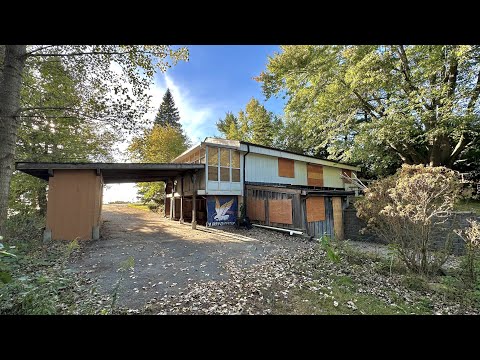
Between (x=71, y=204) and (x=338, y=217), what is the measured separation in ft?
43.0

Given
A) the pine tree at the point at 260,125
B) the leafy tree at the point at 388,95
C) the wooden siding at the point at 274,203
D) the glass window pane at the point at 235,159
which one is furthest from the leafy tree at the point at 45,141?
the pine tree at the point at 260,125

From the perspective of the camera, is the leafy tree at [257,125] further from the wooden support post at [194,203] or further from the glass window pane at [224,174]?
the wooden support post at [194,203]

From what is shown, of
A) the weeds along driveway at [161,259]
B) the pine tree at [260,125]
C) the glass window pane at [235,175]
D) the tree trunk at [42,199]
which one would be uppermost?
the pine tree at [260,125]

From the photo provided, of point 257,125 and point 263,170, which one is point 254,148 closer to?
point 263,170

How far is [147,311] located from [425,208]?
19.1 ft

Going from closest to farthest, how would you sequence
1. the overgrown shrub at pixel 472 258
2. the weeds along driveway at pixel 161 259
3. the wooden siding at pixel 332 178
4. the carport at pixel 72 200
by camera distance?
the weeds along driveway at pixel 161 259, the overgrown shrub at pixel 472 258, the carport at pixel 72 200, the wooden siding at pixel 332 178

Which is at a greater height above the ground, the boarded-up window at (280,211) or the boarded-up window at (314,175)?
the boarded-up window at (314,175)

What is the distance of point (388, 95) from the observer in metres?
14.2

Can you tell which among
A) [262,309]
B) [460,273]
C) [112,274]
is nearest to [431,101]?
[460,273]

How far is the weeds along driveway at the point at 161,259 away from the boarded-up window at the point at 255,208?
2.23 m

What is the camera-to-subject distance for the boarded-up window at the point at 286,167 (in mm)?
14586

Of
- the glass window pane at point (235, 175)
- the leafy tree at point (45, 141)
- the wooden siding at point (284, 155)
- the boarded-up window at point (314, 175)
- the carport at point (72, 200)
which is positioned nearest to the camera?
the leafy tree at point (45, 141)

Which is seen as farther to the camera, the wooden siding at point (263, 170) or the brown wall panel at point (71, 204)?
the wooden siding at point (263, 170)

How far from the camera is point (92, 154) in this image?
1316cm
